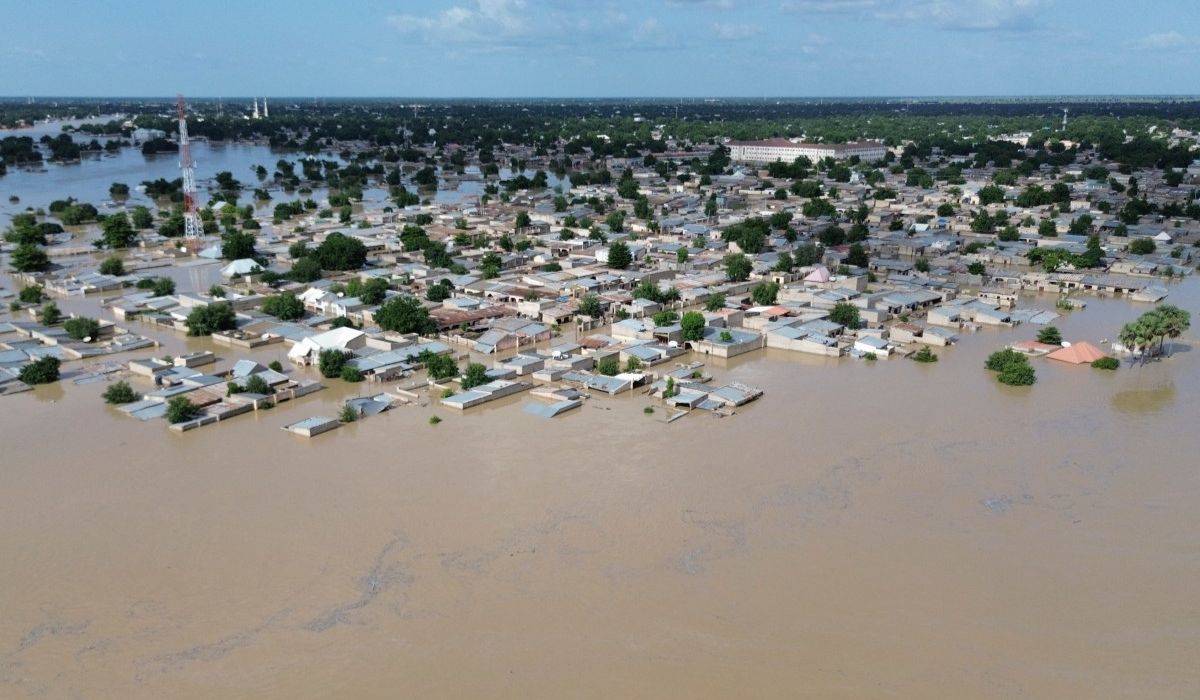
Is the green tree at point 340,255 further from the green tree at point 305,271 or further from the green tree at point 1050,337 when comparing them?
the green tree at point 1050,337

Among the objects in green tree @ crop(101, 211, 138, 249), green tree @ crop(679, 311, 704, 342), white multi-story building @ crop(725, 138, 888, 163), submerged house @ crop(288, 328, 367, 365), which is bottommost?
submerged house @ crop(288, 328, 367, 365)

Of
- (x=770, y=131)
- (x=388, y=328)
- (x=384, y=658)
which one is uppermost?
(x=770, y=131)

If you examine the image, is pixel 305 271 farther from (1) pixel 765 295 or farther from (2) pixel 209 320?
(1) pixel 765 295

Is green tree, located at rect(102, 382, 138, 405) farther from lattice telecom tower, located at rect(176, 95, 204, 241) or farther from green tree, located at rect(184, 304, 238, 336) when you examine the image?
lattice telecom tower, located at rect(176, 95, 204, 241)

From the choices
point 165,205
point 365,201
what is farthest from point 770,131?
point 165,205

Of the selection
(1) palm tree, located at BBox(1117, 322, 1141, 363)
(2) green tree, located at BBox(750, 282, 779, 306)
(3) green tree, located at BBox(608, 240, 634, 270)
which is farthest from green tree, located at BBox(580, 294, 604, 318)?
(1) palm tree, located at BBox(1117, 322, 1141, 363)

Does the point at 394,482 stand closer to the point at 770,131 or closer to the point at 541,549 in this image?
the point at 541,549

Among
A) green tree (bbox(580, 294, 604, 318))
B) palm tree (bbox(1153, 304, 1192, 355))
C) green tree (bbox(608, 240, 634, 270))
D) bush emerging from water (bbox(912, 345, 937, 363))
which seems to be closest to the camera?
palm tree (bbox(1153, 304, 1192, 355))
